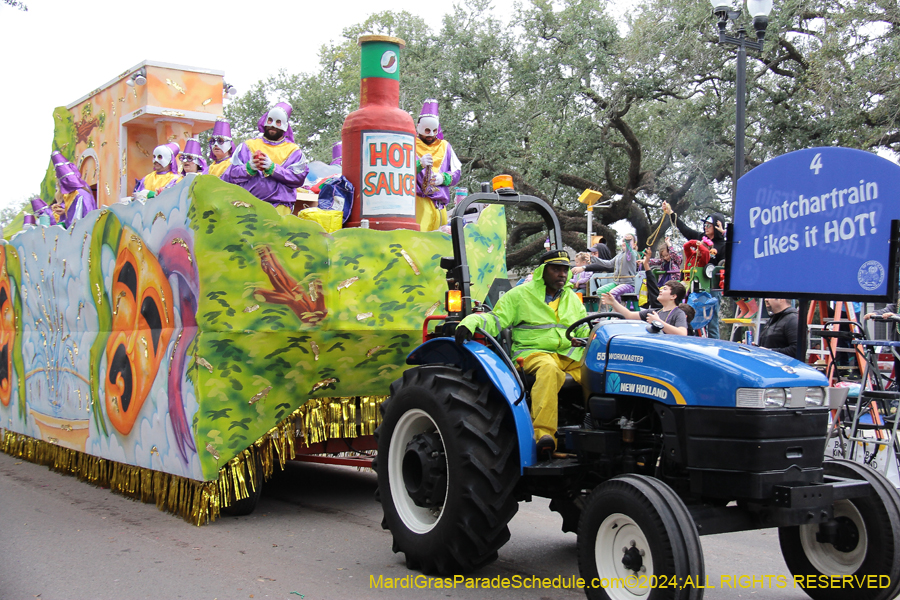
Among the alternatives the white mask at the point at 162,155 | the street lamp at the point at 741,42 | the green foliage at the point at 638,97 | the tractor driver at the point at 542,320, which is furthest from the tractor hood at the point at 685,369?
the green foliage at the point at 638,97

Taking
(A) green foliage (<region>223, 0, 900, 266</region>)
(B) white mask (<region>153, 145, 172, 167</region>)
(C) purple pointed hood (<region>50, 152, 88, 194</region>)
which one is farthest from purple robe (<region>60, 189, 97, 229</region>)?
(A) green foliage (<region>223, 0, 900, 266</region>)

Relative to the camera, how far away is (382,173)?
7559 mm

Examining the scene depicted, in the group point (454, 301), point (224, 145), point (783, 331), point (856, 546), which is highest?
point (224, 145)

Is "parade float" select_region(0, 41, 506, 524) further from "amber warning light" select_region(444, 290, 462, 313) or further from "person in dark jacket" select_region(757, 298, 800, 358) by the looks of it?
"person in dark jacket" select_region(757, 298, 800, 358)

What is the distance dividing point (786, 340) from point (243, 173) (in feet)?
17.0

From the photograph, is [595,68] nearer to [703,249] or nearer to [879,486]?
[703,249]

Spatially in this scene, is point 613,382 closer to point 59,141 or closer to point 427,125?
point 427,125

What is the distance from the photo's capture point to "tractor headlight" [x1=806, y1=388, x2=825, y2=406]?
371cm

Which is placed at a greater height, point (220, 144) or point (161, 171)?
point (220, 144)

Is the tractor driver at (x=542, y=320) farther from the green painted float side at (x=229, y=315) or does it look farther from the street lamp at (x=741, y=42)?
the street lamp at (x=741, y=42)

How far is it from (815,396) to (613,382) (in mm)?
928

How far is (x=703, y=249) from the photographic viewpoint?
37.6 ft

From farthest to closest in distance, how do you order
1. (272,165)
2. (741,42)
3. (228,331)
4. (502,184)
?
(741,42) < (272,165) < (228,331) < (502,184)

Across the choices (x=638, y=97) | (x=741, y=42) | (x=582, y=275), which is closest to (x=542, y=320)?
(x=741, y=42)
